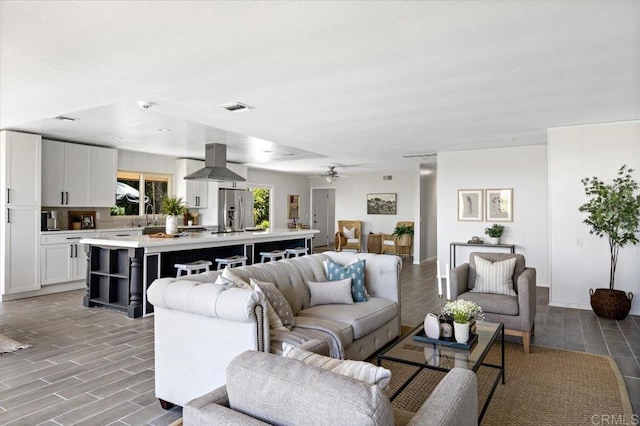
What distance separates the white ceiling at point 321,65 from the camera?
93.7 inches

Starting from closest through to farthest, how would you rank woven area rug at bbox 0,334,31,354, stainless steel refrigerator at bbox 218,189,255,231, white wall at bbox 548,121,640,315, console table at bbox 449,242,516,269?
woven area rug at bbox 0,334,31,354 → white wall at bbox 548,121,640,315 → console table at bbox 449,242,516,269 → stainless steel refrigerator at bbox 218,189,255,231

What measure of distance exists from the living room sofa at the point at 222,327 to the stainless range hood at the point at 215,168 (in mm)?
3751

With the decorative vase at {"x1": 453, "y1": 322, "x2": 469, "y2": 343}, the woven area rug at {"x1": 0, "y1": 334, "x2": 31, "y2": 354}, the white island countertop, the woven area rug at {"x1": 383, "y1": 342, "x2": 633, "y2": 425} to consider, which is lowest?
the woven area rug at {"x1": 383, "y1": 342, "x2": 633, "y2": 425}

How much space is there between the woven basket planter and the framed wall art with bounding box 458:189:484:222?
2587 millimetres

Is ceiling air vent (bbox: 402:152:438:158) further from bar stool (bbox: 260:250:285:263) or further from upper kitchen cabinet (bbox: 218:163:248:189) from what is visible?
upper kitchen cabinet (bbox: 218:163:248:189)

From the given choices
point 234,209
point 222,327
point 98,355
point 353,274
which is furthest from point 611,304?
point 234,209

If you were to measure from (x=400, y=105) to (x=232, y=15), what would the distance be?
8.07ft

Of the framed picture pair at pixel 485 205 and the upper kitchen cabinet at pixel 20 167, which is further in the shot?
the framed picture pair at pixel 485 205

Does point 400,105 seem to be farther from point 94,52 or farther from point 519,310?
point 94,52

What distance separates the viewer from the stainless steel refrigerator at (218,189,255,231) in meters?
9.23

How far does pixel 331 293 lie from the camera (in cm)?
361

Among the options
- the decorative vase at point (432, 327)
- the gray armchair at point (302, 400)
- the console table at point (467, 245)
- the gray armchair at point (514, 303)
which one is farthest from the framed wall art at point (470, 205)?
the gray armchair at point (302, 400)

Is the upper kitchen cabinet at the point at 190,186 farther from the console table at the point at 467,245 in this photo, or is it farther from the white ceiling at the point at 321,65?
the console table at the point at 467,245

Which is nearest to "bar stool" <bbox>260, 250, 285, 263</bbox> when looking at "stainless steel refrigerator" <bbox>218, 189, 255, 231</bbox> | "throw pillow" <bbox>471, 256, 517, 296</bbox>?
"stainless steel refrigerator" <bbox>218, 189, 255, 231</bbox>
